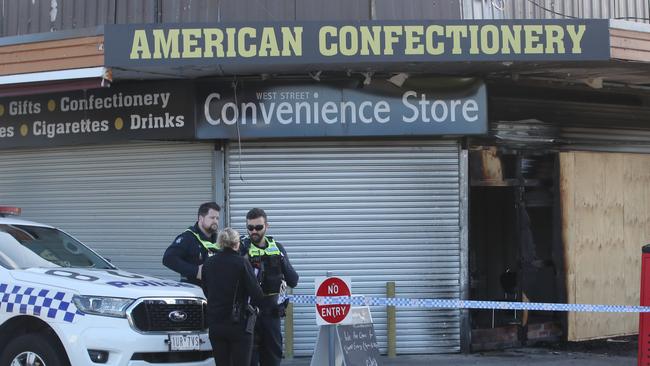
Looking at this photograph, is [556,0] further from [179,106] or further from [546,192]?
[179,106]

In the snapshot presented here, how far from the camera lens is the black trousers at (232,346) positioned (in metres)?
7.50

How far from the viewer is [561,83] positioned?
1191 cm

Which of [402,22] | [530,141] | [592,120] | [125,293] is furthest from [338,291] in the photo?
[592,120]

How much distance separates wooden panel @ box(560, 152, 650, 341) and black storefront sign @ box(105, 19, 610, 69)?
242 cm

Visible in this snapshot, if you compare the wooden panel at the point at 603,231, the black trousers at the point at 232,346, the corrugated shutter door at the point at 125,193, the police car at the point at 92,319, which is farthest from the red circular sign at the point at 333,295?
the wooden panel at the point at 603,231

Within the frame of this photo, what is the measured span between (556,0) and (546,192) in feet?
8.61

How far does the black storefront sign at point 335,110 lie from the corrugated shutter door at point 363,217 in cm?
40

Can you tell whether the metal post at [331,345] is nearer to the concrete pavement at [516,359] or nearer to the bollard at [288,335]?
the concrete pavement at [516,359]

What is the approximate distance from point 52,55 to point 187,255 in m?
3.21

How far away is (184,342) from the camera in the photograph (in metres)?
7.66

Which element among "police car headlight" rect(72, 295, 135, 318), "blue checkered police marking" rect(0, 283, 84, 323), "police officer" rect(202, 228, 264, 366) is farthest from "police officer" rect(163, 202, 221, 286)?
"blue checkered police marking" rect(0, 283, 84, 323)

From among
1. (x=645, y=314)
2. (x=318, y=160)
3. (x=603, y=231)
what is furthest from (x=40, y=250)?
(x=603, y=231)

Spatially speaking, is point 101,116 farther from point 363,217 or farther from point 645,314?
point 645,314

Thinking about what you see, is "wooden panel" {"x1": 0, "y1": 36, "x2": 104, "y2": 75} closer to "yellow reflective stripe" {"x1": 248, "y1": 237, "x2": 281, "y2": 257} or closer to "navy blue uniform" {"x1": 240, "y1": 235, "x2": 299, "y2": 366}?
"yellow reflective stripe" {"x1": 248, "y1": 237, "x2": 281, "y2": 257}
